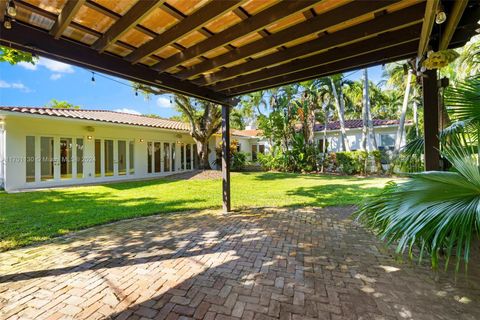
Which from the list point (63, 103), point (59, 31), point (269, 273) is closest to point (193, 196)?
point (269, 273)

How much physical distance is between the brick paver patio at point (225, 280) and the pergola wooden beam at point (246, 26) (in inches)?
123

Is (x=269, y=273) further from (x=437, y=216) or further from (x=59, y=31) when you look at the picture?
(x=59, y=31)

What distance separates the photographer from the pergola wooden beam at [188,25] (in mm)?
2575

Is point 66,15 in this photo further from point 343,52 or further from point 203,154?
point 203,154

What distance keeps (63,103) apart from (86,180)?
901 inches

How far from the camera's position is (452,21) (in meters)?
2.63

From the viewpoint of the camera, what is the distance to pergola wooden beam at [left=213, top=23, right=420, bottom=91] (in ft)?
10.5

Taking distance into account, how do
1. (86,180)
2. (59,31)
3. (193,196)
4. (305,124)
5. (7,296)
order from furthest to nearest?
(305,124) → (86,180) → (193,196) → (59,31) → (7,296)

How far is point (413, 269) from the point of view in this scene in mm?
3205

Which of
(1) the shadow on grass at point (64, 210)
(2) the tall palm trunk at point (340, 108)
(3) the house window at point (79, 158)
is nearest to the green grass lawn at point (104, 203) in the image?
(1) the shadow on grass at point (64, 210)

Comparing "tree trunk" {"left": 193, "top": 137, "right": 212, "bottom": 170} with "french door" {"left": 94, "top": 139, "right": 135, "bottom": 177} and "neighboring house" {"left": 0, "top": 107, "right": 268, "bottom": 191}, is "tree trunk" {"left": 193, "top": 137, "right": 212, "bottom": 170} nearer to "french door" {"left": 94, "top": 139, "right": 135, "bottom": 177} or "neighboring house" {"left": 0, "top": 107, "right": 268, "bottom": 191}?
"neighboring house" {"left": 0, "top": 107, "right": 268, "bottom": 191}

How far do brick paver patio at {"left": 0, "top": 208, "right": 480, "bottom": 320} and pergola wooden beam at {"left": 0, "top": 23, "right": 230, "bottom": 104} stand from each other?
292 centimetres

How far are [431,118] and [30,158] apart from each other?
1378 cm

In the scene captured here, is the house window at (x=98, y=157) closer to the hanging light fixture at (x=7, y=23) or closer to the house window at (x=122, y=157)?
the house window at (x=122, y=157)
